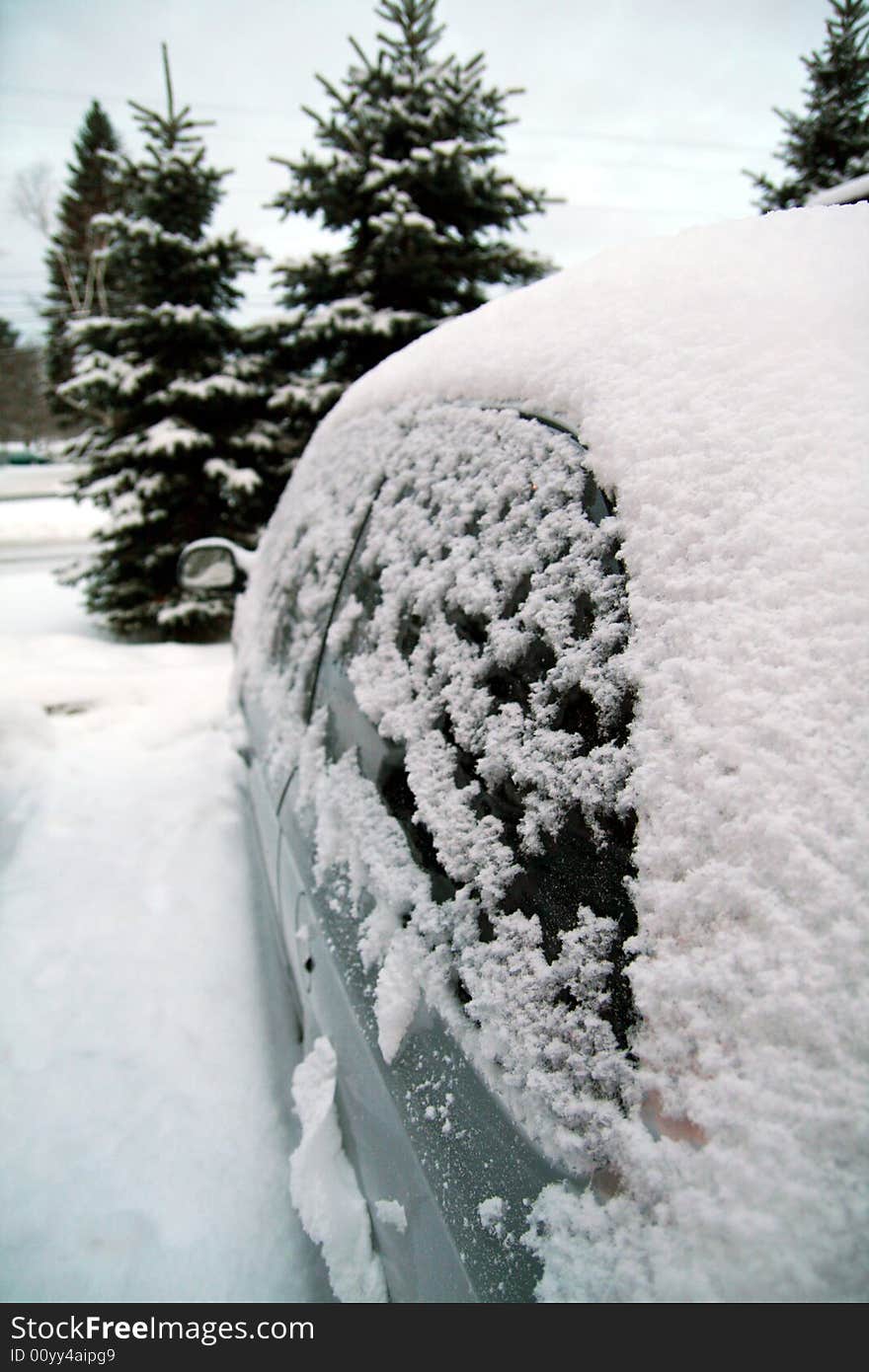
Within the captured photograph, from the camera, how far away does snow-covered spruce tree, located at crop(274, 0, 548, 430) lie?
694 cm

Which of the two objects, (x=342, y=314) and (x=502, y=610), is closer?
(x=502, y=610)

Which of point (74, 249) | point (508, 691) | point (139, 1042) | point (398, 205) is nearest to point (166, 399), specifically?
point (398, 205)

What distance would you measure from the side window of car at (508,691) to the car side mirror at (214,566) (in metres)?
2.11

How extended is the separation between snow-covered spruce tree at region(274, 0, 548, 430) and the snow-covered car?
6759 mm

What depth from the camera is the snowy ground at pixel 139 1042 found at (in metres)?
1.28

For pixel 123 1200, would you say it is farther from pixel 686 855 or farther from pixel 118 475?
pixel 118 475

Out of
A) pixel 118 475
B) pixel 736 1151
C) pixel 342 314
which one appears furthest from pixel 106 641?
pixel 736 1151

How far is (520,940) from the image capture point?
2.54 feet

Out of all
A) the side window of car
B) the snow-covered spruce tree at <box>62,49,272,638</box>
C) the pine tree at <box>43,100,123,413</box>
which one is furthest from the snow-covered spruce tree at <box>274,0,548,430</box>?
the pine tree at <box>43,100,123,413</box>

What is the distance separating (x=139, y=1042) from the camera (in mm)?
1755

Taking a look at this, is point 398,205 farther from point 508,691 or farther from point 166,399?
point 508,691

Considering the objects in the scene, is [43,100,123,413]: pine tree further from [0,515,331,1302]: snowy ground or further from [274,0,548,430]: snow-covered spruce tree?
[0,515,331,1302]: snowy ground

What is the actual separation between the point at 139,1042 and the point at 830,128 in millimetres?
12109
